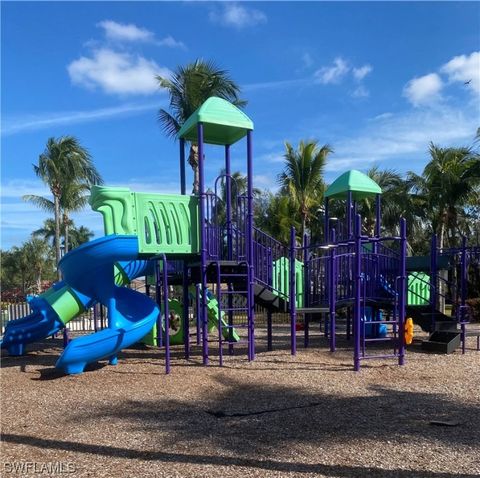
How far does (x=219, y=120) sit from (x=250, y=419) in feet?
19.9

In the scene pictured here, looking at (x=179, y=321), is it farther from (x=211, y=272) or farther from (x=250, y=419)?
(x=250, y=419)

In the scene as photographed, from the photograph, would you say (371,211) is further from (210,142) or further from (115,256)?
(115,256)

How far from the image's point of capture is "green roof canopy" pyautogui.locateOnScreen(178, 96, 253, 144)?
10.2m

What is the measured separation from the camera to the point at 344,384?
8.22 metres

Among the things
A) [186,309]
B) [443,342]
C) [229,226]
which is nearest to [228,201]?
[229,226]

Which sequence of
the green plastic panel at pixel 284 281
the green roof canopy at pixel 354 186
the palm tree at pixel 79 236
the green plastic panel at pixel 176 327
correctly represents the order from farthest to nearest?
1. the palm tree at pixel 79 236
2. the green roof canopy at pixel 354 186
3. the green plastic panel at pixel 176 327
4. the green plastic panel at pixel 284 281

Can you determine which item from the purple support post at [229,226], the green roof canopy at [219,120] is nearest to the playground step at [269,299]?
the purple support post at [229,226]

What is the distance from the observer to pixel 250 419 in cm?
618

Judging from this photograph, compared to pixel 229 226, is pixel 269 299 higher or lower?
lower

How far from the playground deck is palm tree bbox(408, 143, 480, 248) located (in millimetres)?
16905

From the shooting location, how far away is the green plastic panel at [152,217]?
9.36 metres

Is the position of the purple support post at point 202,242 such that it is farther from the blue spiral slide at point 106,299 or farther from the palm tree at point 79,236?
the palm tree at point 79,236

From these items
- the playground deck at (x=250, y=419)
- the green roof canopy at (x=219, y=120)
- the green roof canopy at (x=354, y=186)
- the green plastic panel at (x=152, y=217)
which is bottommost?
the playground deck at (x=250, y=419)

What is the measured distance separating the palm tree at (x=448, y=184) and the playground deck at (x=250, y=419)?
16905 millimetres
